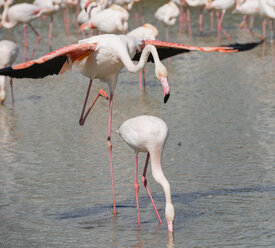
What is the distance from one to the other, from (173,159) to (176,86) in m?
3.74

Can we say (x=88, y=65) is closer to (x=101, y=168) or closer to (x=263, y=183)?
(x=101, y=168)

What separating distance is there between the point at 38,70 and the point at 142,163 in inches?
60.6

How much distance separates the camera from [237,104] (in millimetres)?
9391

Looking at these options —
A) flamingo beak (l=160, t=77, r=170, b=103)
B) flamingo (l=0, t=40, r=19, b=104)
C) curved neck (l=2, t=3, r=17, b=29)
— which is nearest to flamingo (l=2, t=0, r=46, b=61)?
curved neck (l=2, t=3, r=17, b=29)

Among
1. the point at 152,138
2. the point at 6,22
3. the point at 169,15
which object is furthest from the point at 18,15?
the point at 152,138

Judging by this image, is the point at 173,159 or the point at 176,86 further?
the point at 176,86

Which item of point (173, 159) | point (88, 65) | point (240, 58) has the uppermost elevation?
point (88, 65)

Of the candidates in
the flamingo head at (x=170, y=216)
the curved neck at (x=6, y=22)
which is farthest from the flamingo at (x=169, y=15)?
the flamingo head at (x=170, y=216)

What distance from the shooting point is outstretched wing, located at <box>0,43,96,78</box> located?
5.59 meters

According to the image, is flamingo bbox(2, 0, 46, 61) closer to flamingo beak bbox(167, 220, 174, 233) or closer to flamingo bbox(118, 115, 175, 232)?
flamingo bbox(118, 115, 175, 232)

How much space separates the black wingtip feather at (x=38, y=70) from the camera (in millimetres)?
5646

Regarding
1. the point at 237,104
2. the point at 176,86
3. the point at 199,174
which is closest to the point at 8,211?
the point at 199,174

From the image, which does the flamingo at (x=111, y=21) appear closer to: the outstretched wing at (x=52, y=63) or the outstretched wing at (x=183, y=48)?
the outstretched wing at (x=183, y=48)

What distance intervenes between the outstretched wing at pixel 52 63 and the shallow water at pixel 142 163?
1020 millimetres
